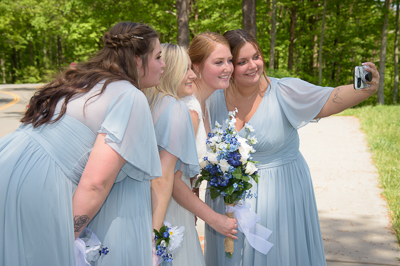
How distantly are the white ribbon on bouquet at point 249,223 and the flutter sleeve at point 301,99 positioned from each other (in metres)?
0.81

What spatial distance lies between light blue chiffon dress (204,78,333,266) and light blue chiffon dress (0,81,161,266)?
4.11 feet

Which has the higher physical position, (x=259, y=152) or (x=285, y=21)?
(x=285, y=21)

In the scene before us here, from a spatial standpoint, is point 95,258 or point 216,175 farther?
point 216,175

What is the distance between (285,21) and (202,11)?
7376 mm

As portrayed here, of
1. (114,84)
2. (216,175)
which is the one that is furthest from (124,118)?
(216,175)

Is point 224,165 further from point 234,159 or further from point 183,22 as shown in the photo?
point 183,22

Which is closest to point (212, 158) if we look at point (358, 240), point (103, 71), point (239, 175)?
point (239, 175)

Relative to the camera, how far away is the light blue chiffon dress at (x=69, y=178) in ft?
5.19

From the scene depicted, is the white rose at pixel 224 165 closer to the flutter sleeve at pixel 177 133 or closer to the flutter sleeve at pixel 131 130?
the flutter sleeve at pixel 177 133

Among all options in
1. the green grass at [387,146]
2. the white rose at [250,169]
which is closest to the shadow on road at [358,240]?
the green grass at [387,146]

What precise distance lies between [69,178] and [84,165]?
0.30 feet

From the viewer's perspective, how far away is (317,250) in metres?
3.07

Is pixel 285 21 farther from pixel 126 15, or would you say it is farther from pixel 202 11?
pixel 126 15

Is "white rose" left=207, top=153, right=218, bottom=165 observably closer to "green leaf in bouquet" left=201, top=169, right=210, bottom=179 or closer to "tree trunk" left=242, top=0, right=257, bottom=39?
"green leaf in bouquet" left=201, top=169, right=210, bottom=179
